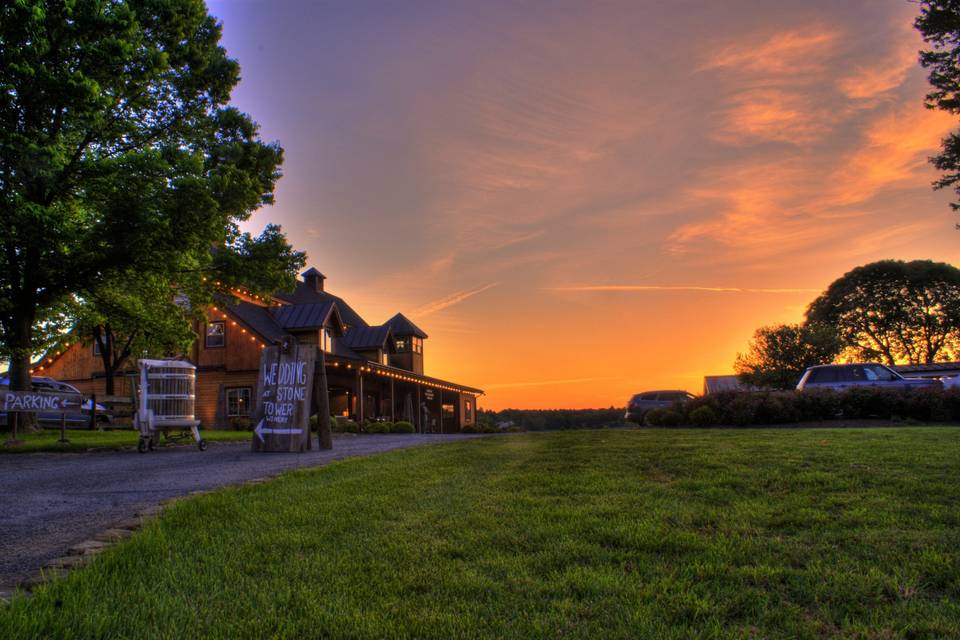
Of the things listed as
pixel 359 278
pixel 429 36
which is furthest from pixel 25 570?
pixel 359 278

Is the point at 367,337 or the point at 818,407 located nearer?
the point at 818,407

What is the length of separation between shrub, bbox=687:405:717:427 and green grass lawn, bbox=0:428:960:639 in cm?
1049

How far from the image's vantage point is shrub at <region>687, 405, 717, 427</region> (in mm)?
16109

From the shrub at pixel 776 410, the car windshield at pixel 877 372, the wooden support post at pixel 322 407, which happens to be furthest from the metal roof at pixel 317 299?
the car windshield at pixel 877 372

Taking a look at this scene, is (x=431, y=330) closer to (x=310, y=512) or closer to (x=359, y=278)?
(x=359, y=278)

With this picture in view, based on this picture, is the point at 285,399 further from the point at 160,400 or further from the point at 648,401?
the point at 648,401

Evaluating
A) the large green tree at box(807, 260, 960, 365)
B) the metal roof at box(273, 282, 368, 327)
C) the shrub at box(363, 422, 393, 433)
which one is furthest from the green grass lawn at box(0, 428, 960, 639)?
the large green tree at box(807, 260, 960, 365)

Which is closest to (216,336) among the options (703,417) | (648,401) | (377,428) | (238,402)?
(238,402)

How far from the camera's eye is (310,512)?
4668mm

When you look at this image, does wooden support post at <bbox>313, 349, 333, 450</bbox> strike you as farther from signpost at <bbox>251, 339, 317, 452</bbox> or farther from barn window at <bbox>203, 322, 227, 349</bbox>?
barn window at <bbox>203, 322, 227, 349</bbox>

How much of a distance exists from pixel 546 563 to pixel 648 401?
72.6 feet

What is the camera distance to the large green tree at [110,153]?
13.9 m

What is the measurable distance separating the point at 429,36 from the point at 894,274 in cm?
5104

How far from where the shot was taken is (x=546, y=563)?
128 inches
